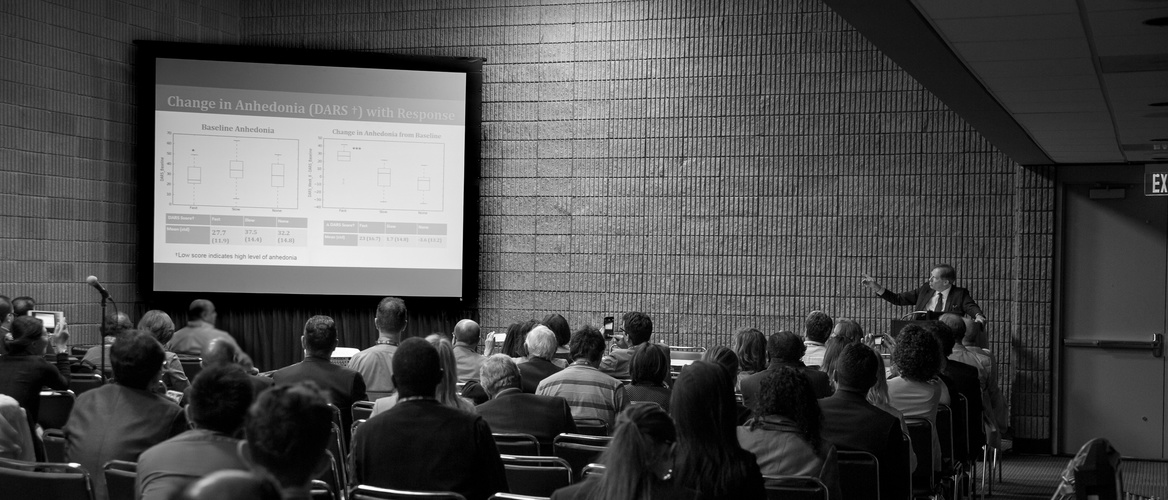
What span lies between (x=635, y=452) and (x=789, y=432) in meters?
1.18

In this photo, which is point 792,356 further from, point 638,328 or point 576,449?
point 576,449

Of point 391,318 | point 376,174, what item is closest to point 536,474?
point 391,318

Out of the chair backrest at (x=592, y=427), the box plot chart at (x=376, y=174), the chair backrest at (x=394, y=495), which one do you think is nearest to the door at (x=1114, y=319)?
the chair backrest at (x=592, y=427)

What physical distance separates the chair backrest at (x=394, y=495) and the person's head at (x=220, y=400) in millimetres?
389

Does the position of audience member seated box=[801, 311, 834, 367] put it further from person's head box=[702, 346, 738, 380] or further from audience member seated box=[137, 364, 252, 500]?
audience member seated box=[137, 364, 252, 500]

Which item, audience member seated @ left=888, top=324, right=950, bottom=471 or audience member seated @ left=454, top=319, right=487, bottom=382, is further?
audience member seated @ left=454, top=319, right=487, bottom=382

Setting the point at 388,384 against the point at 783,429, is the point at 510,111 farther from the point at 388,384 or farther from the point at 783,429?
the point at 783,429

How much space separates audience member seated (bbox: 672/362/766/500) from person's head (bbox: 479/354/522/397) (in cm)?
193

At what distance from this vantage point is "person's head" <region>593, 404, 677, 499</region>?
7.42 ft

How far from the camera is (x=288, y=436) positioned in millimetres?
1563

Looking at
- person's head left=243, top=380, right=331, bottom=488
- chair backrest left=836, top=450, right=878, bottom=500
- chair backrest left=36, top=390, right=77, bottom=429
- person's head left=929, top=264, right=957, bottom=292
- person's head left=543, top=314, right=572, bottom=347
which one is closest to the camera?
person's head left=243, top=380, right=331, bottom=488

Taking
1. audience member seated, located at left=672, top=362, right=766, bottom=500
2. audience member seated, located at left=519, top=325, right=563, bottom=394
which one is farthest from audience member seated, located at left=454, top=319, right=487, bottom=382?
audience member seated, located at left=672, top=362, right=766, bottom=500

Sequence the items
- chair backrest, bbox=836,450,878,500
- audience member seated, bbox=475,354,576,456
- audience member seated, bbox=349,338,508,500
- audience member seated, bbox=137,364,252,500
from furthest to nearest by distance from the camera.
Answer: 1. audience member seated, bbox=475,354,576,456
2. chair backrest, bbox=836,450,878,500
3. audience member seated, bbox=349,338,508,500
4. audience member seated, bbox=137,364,252,500

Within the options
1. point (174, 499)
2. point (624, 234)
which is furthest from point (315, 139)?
point (174, 499)
